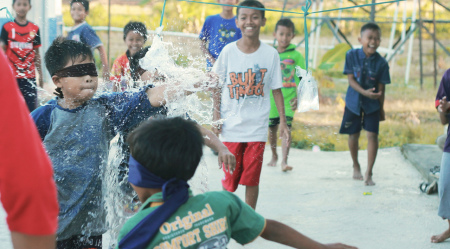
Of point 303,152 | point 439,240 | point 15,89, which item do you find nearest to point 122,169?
point 15,89

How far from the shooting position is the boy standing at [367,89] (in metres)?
5.89

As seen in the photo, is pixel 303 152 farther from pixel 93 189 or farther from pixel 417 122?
pixel 93 189

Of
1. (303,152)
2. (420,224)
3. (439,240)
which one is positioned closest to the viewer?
(439,240)

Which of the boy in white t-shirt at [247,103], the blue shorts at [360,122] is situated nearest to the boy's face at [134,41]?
the boy in white t-shirt at [247,103]

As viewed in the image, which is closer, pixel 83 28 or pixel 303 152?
pixel 83 28

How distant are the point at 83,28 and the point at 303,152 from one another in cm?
301

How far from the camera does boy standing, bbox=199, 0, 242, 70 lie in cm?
583

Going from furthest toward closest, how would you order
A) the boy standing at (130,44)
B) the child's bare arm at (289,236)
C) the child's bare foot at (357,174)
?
the child's bare foot at (357,174)
the boy standing at (130,44)
the child's bare arm at (289,236)

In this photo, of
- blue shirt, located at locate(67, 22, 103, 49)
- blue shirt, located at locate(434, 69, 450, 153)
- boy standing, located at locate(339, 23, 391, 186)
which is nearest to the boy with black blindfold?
blue shirt, located at locate(434, 69, 450, 153)

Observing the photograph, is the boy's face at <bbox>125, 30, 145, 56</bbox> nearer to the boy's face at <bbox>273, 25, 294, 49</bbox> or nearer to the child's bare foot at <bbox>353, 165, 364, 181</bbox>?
the boy's face at <bbox>273, 25, 294, 49</bbox>

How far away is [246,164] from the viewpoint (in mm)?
4332

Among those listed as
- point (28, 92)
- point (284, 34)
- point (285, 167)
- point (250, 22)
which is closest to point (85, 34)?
point (28, 92)

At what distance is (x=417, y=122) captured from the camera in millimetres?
9055

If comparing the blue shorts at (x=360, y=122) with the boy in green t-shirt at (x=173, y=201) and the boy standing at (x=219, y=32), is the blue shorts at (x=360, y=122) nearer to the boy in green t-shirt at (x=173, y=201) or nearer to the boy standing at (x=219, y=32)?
the boy standing at (x=219, y=32)
